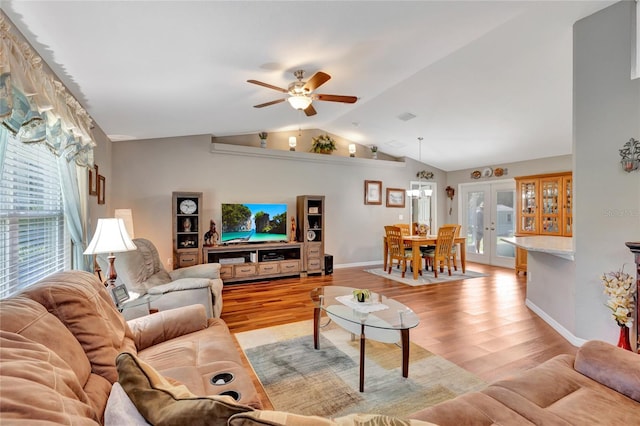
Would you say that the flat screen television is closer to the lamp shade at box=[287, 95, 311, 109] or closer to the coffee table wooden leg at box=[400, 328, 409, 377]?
the lamp shade at box=[287, 95, 311, 109]

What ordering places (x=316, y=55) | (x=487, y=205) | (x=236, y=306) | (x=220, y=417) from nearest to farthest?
1. (x=220, y=417)
2. (x=316, y=55)
3. (x=236, y=306)
4. (x=487, y=205)

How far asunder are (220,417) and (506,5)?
341cm

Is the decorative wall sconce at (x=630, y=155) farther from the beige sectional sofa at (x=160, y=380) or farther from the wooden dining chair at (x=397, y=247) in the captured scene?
the wooden dining chair at (x=397, y=247)

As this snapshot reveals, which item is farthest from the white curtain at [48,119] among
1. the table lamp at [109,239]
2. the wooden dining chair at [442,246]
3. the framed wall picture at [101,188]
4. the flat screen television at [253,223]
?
the wooden dining chair at [442,246]

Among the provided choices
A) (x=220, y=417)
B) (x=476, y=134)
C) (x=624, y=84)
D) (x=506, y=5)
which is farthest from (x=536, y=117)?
(x=220, y=417)

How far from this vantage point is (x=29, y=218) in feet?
6.85

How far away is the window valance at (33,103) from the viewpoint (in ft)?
4.33

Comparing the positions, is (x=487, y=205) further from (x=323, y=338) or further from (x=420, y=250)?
(x=323, y=338)

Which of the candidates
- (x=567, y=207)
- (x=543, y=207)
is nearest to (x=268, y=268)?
(x=543, y=207)

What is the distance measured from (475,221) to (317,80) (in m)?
6.06

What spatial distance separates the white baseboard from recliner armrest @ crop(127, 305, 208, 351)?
3157 mm

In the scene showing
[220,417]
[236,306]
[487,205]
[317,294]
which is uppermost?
[487,205]

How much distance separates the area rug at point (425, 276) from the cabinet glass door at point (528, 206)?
53.0 inches

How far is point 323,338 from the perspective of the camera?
9.62 ft
